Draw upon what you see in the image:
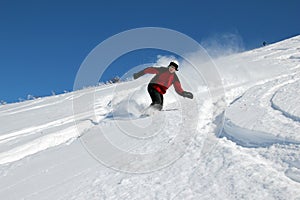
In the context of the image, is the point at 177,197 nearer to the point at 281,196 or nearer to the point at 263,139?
the point at 281,196

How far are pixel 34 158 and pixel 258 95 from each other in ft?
15.2

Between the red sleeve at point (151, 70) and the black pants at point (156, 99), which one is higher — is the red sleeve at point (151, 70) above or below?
above

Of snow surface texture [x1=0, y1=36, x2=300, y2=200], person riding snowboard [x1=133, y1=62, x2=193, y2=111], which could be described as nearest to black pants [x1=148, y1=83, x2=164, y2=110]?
person riding snowboard [x1=133, y1=62, x2=193, y2=111]

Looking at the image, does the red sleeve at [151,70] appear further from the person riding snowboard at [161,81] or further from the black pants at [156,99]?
the black pants at [156,99]

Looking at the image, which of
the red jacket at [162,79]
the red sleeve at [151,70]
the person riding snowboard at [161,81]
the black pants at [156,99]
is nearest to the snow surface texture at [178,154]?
the black pants at [156,99]

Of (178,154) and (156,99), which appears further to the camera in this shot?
(156,99)

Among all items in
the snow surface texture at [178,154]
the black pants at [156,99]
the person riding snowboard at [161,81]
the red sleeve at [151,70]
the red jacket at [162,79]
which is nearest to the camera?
the snow surface texture at [178,154]

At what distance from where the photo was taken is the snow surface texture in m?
3.16

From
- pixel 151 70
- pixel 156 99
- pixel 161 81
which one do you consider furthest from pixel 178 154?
pixel 151 70

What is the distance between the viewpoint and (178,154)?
4.19 m

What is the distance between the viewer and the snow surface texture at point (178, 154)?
3.16 meters

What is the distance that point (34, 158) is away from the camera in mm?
5828

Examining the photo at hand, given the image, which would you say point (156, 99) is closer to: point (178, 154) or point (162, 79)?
point (162, 79)

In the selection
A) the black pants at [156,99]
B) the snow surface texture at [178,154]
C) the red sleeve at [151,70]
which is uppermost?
the red sleeve at [151,70]
